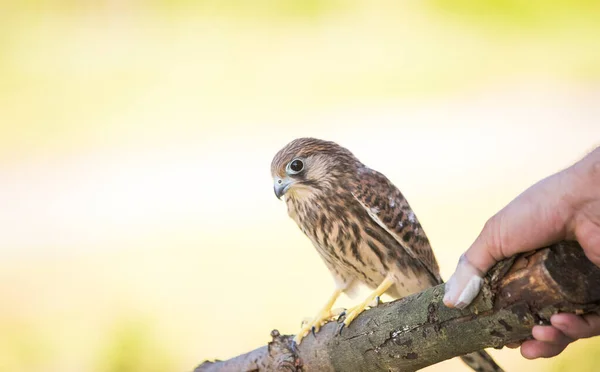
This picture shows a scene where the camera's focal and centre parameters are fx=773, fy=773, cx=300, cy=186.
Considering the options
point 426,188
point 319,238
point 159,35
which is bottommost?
point 319,238


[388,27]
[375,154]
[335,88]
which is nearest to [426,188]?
[375,154]

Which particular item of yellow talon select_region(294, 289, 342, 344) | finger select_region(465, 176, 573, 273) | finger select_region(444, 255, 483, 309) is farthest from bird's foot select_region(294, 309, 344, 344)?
finger select_region(465, 176, 573, 273)

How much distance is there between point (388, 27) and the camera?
9.45 meters

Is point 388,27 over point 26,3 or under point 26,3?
under

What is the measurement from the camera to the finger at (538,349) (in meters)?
2.14

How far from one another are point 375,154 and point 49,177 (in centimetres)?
340

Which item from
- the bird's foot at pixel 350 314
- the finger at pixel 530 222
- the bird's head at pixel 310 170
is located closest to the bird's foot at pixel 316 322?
the bird's foot at pixel 350 314

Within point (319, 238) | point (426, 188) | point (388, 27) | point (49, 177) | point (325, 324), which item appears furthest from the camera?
point (388, 27)

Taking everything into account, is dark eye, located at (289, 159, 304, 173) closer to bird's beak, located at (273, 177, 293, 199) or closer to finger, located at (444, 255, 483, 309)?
bird's beak, located at (273, 177, 293, 199)

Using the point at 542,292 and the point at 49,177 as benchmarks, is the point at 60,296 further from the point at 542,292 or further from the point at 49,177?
the point at 542,292

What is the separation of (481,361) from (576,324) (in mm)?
1077

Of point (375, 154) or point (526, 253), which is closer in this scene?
point (526, 253)

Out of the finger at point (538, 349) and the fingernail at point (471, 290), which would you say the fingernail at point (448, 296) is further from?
the finger at point (538, 349)

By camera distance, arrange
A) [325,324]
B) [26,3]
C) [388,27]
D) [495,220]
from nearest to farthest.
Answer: [495,220]
[325,324]
[26,3]
[388,27]
